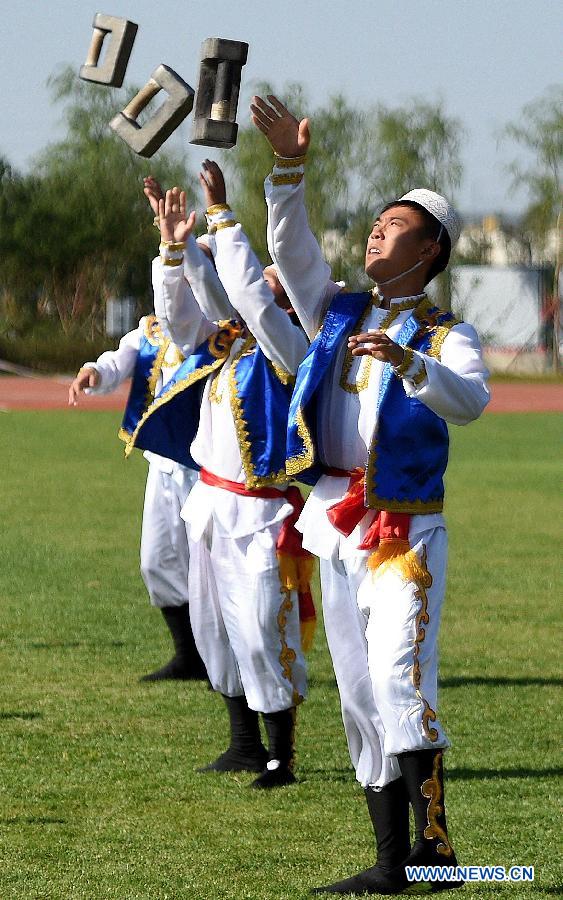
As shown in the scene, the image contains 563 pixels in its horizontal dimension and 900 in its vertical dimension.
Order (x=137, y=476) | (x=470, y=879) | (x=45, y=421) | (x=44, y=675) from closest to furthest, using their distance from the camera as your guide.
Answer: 1. (x=470, y=879)
2. (x=44, y=675)
3. (x=137, y=476)
4. (x=45, y=421)

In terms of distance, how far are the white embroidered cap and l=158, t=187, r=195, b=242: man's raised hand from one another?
5.01 feet

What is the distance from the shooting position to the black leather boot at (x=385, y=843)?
444 cm

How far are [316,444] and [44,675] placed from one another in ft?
12.1

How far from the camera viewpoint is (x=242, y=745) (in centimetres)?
602

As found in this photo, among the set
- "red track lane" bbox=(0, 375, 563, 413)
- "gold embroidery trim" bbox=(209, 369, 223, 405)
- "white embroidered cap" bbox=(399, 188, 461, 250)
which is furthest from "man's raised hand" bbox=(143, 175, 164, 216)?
"red track lane" bbox=(0, 375, 563, 413)

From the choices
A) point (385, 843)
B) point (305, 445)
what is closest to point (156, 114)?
point (305, 445)

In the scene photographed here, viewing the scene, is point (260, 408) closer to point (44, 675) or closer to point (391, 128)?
point (44, 675)

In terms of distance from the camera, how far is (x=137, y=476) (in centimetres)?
1809

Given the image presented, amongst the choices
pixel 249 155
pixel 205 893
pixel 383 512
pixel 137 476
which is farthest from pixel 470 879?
pixel 249 155

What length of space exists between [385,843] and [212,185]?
2180 mm

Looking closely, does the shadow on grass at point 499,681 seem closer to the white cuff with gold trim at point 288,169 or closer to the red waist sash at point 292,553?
the red waist sash at point 292,553

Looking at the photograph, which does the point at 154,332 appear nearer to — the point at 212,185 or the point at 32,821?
the point at 212,185

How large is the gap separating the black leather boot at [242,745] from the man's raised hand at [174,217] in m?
1.76

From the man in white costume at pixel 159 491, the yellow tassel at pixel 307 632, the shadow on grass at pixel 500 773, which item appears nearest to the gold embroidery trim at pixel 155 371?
the man in white costume at pixel 159 491
